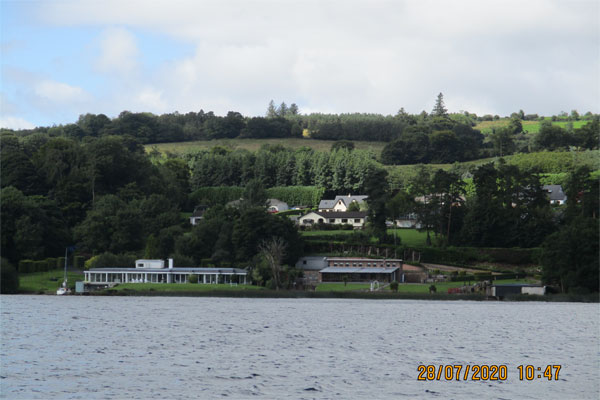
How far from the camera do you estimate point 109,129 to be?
19150cm

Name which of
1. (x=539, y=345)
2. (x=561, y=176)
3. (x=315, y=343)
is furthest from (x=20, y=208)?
(x=561, y=176)

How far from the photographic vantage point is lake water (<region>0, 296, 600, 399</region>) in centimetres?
2656

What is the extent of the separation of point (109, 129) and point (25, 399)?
173m

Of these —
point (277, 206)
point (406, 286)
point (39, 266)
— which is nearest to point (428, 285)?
point (406, 286)

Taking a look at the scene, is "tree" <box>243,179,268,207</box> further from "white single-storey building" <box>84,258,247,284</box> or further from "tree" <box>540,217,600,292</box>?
"tree" <box>540,217,600,292</box>

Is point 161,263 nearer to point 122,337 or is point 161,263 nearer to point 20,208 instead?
point 20,208

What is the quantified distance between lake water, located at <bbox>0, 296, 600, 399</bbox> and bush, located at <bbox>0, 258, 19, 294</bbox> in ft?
35.8

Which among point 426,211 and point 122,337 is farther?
point 426,211

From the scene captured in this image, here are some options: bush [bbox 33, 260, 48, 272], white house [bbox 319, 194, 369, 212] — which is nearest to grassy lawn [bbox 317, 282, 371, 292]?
bush [bbox 33, 260, 48, 272]

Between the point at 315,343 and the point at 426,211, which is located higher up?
the point at 426,211

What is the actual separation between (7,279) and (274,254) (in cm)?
2599

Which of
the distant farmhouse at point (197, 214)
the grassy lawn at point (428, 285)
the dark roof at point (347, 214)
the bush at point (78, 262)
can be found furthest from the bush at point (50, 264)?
the dark roof at point (347, 214)

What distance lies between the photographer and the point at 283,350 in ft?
120

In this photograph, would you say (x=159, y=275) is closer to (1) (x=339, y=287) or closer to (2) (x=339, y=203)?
(1) (x=339, y=287)
